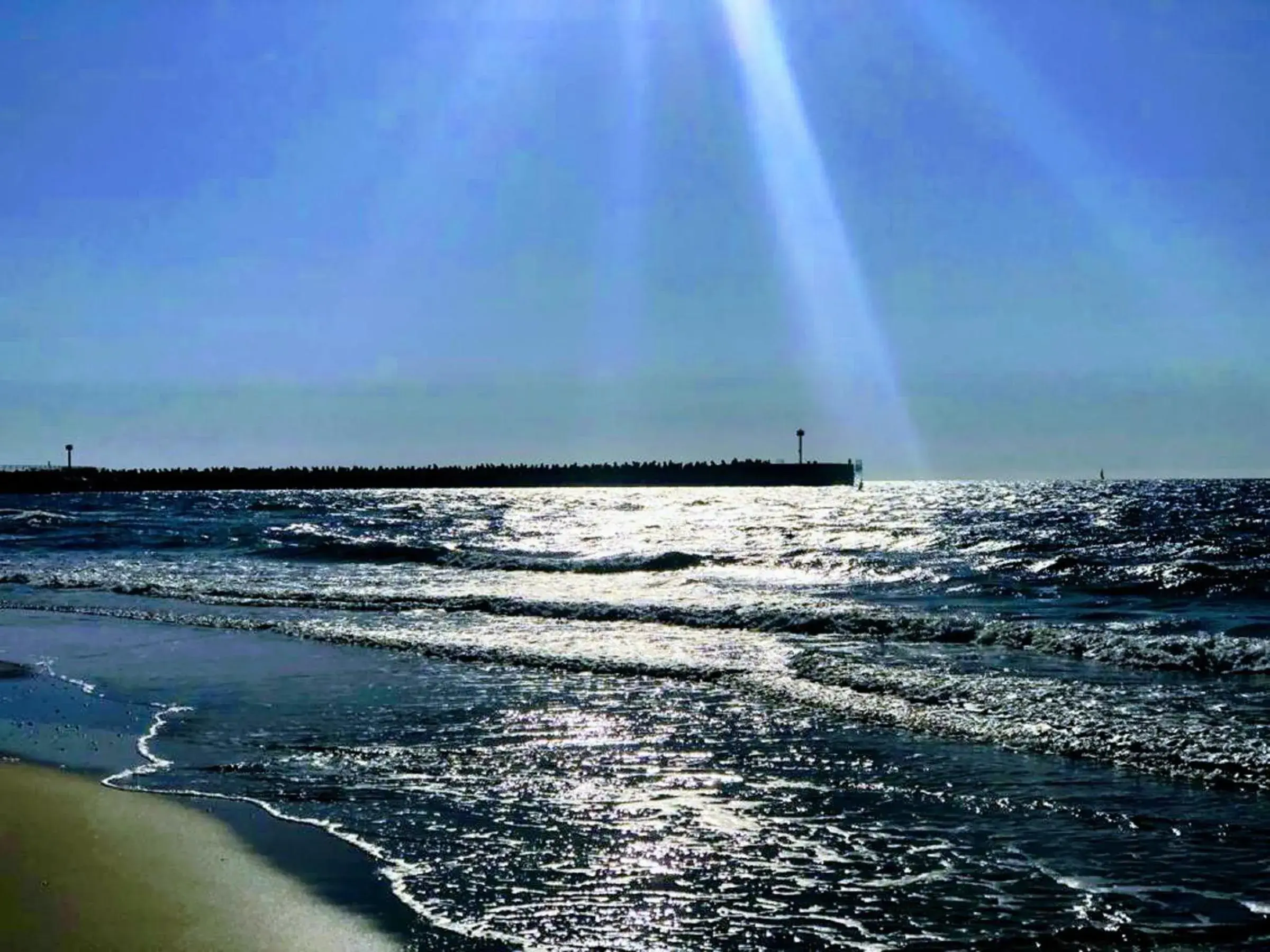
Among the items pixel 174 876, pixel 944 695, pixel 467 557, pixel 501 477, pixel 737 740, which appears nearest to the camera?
pixel 174 876

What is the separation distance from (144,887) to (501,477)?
130689 mm

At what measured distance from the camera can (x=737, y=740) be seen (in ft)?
28.7

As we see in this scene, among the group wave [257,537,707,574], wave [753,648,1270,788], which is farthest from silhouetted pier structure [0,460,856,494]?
wave [753,648,1270,788]

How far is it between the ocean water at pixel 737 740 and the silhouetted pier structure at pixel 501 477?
103 metres

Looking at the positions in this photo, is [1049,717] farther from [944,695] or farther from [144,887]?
[144,887]

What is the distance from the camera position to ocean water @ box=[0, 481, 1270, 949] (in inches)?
208

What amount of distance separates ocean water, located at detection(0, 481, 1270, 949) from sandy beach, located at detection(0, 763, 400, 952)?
485 millimetres

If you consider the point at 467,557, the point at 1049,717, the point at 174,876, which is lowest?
the point at 467,557

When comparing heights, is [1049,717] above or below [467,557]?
above

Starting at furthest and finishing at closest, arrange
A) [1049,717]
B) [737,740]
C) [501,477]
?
[501,477]
[1049,717]
[737,740]

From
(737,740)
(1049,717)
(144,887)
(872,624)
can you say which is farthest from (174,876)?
(872,624)

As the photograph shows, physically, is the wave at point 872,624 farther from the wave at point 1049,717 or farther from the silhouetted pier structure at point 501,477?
the silhouetted pier structure at point 501,477

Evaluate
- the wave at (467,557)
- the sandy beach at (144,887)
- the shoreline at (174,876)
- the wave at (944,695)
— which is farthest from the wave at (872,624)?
the sandy beach at (144,887)

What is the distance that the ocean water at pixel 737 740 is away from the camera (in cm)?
527
